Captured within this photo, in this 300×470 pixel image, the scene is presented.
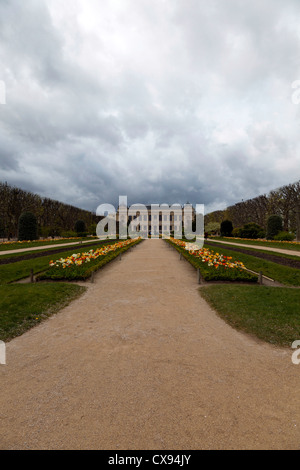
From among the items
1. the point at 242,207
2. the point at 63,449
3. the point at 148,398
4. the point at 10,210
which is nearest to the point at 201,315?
the point at 148,398

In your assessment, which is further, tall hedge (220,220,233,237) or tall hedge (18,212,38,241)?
tall hedge (220,220,233,237)

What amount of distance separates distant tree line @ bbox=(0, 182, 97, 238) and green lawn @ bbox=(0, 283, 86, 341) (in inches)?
1285

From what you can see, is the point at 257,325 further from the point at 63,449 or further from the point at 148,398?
the point at 63,449

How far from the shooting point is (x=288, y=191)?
38656 mm

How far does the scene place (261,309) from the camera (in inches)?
247

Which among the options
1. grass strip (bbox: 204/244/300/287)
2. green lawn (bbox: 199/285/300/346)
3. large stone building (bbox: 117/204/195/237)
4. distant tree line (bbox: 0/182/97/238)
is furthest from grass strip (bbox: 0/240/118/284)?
large stone building (bbox: 117/204/195/237)

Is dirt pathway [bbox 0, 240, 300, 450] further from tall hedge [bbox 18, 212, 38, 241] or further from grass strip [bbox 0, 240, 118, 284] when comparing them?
tall hedge [bbox 18, 212, 38, 241]

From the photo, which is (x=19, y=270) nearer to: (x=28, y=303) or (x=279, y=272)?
(x=28, y=303)

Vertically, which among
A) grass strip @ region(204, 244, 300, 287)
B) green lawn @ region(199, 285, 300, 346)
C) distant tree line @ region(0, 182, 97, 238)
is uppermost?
distant tree line @ region(0, 182, 97, 238)

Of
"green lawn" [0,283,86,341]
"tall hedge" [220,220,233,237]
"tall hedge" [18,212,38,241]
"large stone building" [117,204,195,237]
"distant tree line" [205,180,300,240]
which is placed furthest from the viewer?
"large stone building" [117,204,195,237]

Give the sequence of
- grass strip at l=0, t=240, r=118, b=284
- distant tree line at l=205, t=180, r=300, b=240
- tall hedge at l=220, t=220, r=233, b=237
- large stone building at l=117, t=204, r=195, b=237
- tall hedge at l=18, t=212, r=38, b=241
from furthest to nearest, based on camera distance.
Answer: large stone building at l=117, t=204, r=195, b=237
tall hedge at l=220, t=220, r=233, b=237
distant tree line at l=205, t=180, r=300, b=240
tall hedge at l=18, t=212, r=38, b=241
grass strip at l=0, t=240, r=118, b=284

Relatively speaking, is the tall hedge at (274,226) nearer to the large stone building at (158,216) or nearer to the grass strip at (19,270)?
the grass strip at (19,270)

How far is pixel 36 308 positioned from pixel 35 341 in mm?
1844

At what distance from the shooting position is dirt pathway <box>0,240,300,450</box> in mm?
2424
